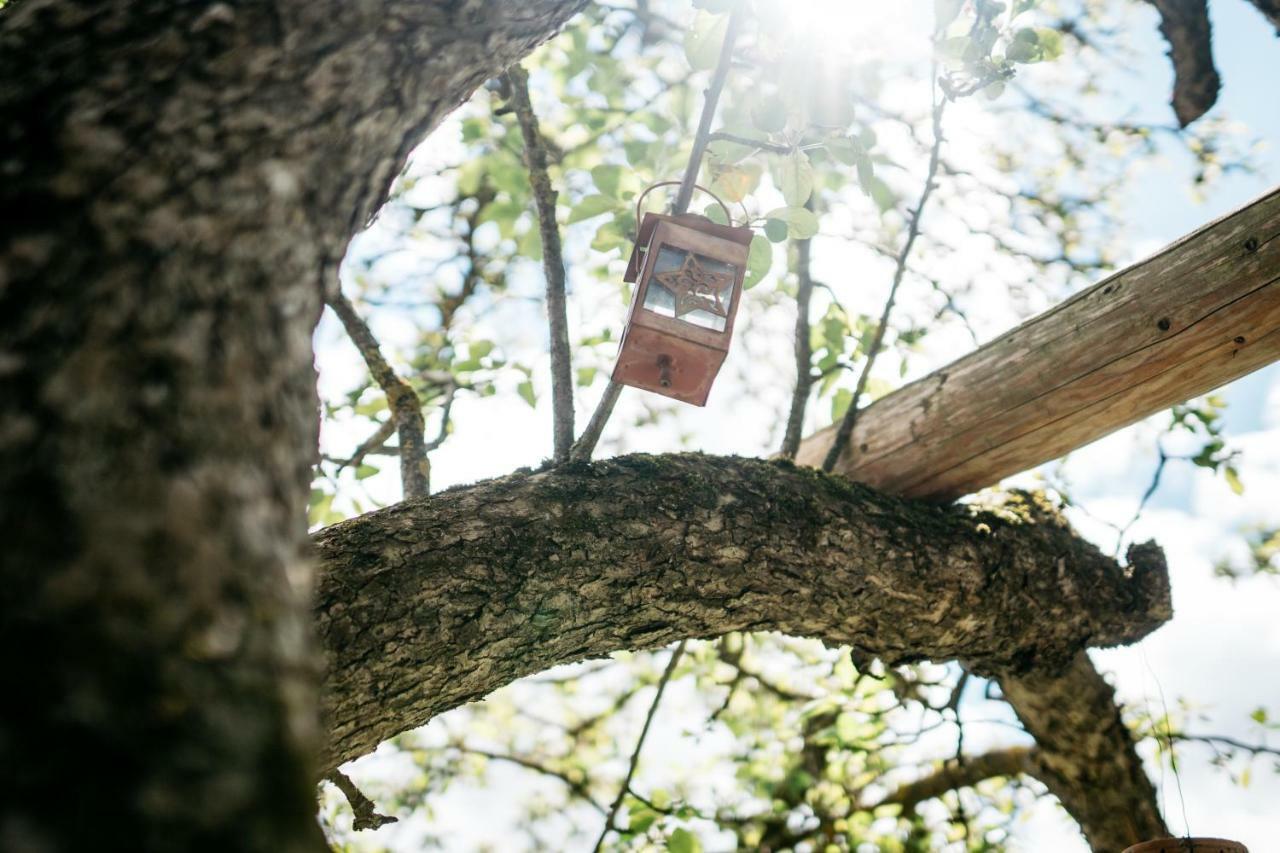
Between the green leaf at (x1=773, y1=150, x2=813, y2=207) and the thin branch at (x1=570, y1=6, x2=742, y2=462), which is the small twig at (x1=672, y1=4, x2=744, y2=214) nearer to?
the thin branch at (x1=570, y1=6, x2=742, y2=462)

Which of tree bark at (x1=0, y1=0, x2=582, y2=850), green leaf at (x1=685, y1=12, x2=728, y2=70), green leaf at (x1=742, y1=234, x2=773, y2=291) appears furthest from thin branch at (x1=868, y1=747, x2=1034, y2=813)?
tree bark at (x1=0, y1=0, x2=582, y2=850)

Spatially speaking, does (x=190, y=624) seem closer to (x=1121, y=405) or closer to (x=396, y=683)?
(x=396, y=683)

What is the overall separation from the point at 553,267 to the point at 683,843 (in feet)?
5.18

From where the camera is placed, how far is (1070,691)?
257 centimetres

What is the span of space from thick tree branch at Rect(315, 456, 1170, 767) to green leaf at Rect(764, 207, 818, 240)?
0.56 metres

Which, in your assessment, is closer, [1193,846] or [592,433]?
[592,433]

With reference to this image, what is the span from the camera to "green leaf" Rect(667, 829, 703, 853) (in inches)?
93.0

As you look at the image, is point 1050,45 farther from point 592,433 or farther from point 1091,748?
point 1091,748

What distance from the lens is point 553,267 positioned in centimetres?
209

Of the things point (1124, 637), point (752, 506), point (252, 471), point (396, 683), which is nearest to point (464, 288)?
point (752, 506)

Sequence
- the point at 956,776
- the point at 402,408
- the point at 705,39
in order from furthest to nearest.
Answer: the point at 956,776 → the point at 402,408 → the point at 705,39

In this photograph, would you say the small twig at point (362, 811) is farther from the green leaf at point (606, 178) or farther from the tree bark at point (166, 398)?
the green leaf at point (606, 178)

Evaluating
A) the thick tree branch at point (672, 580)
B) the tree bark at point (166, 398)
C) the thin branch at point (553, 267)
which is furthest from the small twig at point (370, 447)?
the tree bark at point (166, 398)

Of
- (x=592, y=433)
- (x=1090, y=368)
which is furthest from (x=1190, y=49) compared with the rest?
(x=592, y=433)
